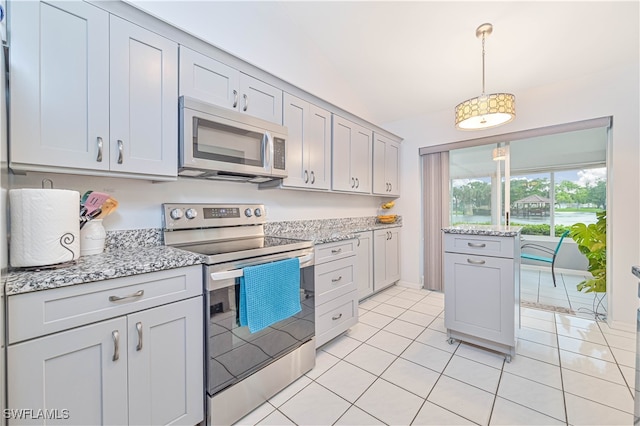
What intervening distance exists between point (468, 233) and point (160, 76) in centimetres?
243

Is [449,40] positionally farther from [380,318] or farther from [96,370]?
[96,370]

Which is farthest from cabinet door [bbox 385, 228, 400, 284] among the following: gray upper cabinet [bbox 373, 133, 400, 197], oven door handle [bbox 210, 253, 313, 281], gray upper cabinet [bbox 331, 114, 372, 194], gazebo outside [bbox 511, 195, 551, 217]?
gazebo outside [bbox 511, 195, 551, 217]

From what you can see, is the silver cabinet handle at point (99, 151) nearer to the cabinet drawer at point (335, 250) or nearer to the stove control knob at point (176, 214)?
the stove control knob at point (176, 214)

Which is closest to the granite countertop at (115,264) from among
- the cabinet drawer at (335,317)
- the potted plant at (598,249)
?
the cabinet drawer at (335,317)

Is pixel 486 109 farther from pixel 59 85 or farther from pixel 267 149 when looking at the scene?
pixel 59 85

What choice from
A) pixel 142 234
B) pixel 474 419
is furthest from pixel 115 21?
pixel 474 419

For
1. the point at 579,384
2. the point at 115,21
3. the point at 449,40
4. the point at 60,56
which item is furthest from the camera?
the point at 449,40

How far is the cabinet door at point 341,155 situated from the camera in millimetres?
2779

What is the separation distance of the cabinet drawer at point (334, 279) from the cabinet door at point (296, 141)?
31.3 inches

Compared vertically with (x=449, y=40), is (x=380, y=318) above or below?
below

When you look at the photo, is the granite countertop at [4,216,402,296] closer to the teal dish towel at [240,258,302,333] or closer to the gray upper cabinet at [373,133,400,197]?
the teal dish towel at [240,258,302,333]

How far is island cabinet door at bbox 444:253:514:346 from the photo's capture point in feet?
6.43

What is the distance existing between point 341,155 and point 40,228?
2.39m

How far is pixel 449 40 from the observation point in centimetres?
251
